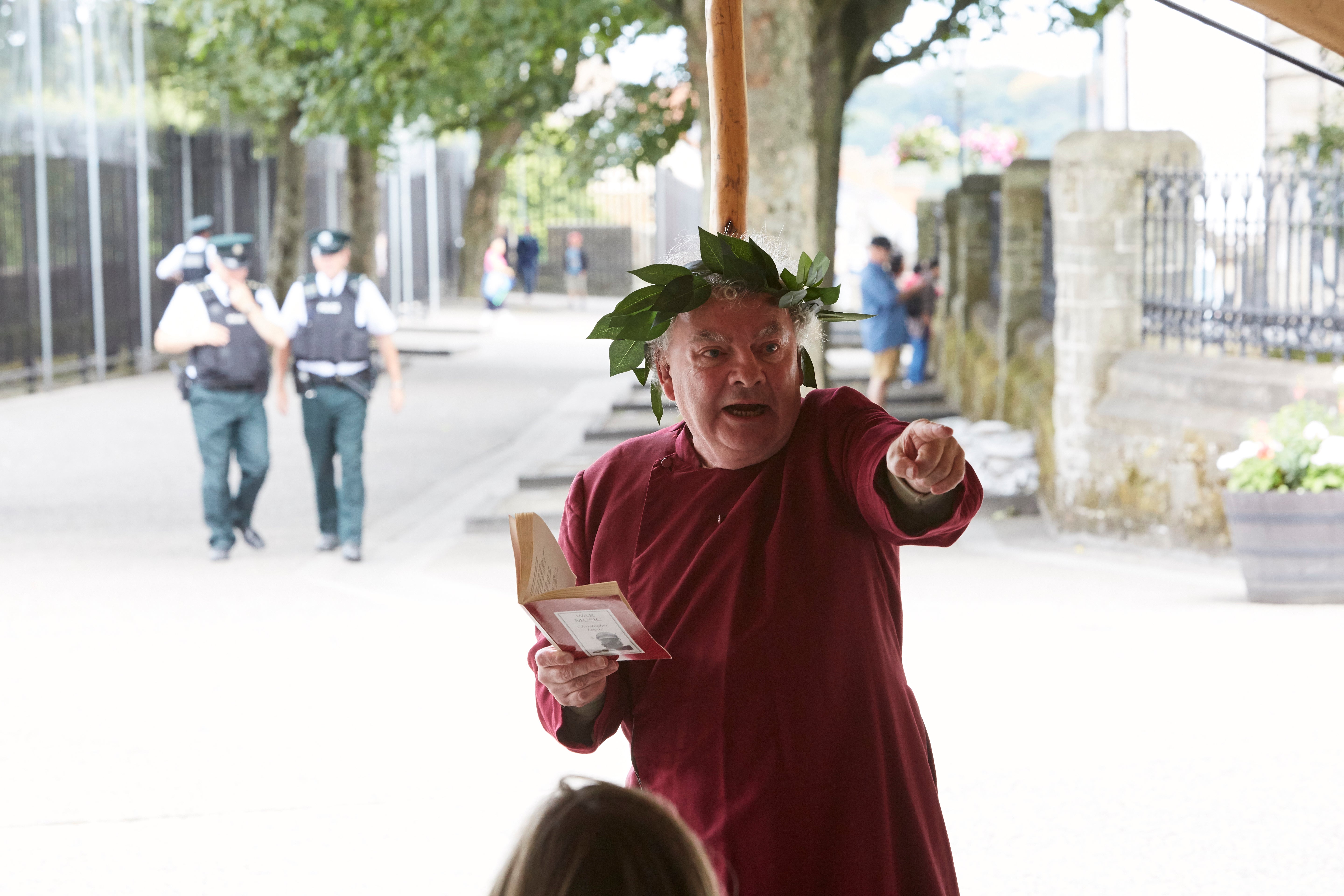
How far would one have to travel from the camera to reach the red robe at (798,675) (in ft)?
8.73

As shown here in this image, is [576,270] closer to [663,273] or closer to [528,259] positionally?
[528,259]

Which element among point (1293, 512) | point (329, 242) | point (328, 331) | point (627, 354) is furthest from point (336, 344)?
point (627, 354)

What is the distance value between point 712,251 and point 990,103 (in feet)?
351

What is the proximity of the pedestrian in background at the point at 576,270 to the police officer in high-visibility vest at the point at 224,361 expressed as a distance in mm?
28886

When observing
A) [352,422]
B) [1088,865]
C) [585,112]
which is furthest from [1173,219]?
[585,112]

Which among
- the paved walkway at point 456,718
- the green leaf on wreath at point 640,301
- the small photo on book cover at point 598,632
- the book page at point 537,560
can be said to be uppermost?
the green leaf on wreath at point 640,301

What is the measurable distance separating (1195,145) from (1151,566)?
264 centimetres

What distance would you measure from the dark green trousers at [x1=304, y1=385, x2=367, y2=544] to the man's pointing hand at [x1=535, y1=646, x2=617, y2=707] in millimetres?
6902

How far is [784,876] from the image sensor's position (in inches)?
105

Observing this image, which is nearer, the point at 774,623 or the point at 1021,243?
the point at 774,623

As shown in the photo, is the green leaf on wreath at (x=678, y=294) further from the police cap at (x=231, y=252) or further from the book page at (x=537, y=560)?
the police cap at (x=231, y=252)

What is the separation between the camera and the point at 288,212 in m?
24.9

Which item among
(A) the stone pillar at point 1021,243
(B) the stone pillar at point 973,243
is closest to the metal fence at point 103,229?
(B) the stone pillar at point 973,243

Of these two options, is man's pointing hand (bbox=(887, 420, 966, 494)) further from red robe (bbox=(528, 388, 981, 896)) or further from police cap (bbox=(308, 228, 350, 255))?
police cap (bbox=(308, 228, 350, 255))
